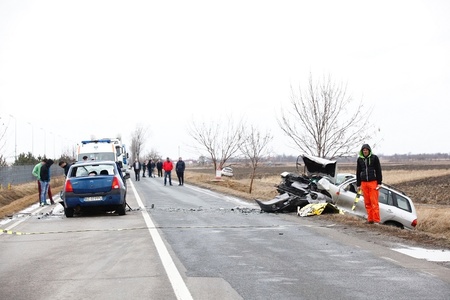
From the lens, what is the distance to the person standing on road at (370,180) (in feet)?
45.5

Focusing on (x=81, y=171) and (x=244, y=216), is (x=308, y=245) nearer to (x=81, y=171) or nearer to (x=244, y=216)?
(x=244, y=216)

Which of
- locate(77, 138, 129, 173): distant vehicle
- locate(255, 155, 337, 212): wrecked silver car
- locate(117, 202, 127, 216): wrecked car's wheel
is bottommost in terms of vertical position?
locate(117, 202, 127, 216): wrecked car's wheel

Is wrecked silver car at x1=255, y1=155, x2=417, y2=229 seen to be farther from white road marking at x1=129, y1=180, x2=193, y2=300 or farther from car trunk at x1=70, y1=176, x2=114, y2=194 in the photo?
white road marking at x1=129, y1=180, x2=193, y2=300

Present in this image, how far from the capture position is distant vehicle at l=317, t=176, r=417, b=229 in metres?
16.4

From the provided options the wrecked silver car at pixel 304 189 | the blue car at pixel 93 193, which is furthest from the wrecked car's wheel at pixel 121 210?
the wrecked silver car at pixel 304 189

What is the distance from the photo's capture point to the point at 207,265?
8.53 m

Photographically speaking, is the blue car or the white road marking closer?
the white road marking

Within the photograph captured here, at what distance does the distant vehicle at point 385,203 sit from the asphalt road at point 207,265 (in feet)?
10.0

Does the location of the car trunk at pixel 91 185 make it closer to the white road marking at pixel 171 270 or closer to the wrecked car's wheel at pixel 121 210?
the wrecked car's wheel at pixel 121 210

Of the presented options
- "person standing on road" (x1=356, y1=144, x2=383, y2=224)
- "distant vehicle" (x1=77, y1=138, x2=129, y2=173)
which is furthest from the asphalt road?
"distant vehicle" (x1=77, y1=138, x2=129, y2=173)

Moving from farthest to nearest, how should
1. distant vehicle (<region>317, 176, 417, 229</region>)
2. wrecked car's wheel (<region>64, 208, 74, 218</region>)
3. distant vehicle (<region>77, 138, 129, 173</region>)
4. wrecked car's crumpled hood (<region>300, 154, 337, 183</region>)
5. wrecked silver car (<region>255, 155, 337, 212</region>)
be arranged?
distant vehicle (<region>77, 138, 129, 173</region>)
wrecked car's crumpled hood (<region>300, 154, 337, 183</region>)
wrecked silver car (<region>255, 155, 337, 212</region>)
wrecked car's wheel (<region>64, 208, 74, 218</region>)
distant vehicle (<region>317, 176, 417, 229</region>)

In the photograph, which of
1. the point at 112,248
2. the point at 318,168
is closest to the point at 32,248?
the point at 112,248

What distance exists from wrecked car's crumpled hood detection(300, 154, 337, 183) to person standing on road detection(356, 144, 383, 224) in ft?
Result: 13.5

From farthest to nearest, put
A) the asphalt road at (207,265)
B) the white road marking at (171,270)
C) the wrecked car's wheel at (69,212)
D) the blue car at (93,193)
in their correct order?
the wrecked car's wheel at (69,212), the blue car at (93,193), the asphalt road at (207,265), the white road marking at (171,270)
